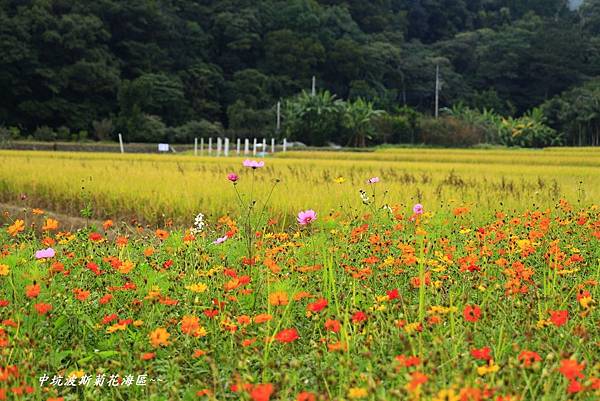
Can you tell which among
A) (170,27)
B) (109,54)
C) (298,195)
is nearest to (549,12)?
(170,27)

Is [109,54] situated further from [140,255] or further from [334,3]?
[140,255]

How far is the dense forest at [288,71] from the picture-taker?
32.6 m

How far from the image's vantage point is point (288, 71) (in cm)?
4362

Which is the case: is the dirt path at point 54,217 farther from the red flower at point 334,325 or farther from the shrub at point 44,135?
the shrub at point 44,135

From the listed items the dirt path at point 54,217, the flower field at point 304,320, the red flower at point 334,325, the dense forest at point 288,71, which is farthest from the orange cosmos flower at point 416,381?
the dense forest at point 288,71

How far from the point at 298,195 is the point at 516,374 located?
4402 mm

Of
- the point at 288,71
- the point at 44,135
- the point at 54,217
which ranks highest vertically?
the point at 288,71

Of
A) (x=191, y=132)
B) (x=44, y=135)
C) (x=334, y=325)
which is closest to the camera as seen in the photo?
(x=334, y=325)

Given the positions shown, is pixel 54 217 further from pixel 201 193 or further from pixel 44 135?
pixel 44 135

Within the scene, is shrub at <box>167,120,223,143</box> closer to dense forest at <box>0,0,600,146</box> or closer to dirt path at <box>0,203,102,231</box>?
dense forest at <box>0,0,600,146</box>

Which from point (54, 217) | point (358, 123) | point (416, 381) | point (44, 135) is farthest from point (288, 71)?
point (416, 381)

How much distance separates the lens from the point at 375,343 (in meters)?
2.08

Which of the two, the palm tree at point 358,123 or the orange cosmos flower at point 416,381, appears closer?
the orange cosmos flower at point 416,381

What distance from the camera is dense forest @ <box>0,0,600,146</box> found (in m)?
32.6
